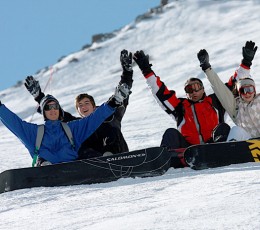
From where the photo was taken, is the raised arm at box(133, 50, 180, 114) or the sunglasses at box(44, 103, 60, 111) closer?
the sunglasses at box(44, 103, 60, 111)

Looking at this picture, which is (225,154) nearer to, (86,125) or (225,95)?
(225,95)

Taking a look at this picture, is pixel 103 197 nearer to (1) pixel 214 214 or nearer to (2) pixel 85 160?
(2) pixel 85 160

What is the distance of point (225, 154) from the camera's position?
249 inches

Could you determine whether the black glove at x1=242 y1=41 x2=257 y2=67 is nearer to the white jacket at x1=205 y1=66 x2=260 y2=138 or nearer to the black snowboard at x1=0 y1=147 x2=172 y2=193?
the white jacket at x1=205 y1=66 x2=260 y2=138

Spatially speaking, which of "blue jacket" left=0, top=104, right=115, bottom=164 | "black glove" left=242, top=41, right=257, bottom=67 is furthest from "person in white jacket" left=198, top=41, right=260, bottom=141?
"blue jacket" left=0, top=104, right=115, bottom=164

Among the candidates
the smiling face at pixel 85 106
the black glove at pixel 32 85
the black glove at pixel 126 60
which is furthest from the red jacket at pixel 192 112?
the black glove at pixel 32 85

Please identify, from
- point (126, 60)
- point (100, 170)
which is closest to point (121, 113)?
point (126, 60)

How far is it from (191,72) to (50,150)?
18592 millimetres

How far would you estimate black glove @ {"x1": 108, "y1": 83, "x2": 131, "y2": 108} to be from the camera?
6.58 m

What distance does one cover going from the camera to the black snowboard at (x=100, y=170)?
21.0ft

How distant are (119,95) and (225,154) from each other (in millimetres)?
1165

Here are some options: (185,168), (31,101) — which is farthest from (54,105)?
(31,101)

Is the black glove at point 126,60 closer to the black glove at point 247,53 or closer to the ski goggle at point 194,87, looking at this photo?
the ski goggle at point 194,87

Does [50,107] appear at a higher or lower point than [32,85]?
lower
